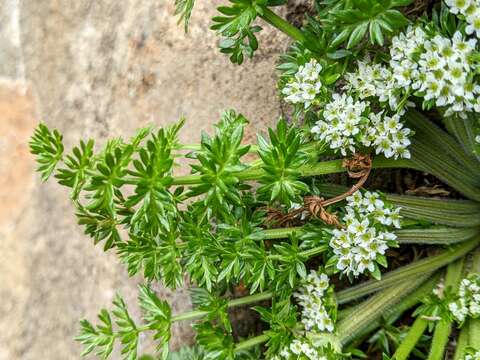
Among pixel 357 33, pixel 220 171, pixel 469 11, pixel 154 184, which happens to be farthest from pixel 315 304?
pixel 469 11

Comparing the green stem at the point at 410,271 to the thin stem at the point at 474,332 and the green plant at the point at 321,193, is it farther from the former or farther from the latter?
the thin stem at the point at 474,332

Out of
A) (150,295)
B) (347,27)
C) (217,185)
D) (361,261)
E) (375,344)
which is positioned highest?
(347,27)

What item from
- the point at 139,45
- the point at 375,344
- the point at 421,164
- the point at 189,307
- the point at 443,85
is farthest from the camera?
the point at 139,45

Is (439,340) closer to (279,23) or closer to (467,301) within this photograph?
(467,301)

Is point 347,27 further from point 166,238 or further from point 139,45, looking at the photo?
point 139,45

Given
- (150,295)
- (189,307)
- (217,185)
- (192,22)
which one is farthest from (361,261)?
(192,22)

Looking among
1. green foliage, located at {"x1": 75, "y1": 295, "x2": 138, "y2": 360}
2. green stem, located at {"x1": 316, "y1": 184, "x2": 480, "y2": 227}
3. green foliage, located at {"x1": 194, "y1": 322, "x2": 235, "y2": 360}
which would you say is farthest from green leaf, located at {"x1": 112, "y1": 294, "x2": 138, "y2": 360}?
green stem, located at {"x1": 316, "y1": 184, "x2": 480, "y2": 227}

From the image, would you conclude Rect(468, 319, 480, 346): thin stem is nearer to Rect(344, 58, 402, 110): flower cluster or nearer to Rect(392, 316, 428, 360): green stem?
Rect(392, 316, 428, 360): green stem

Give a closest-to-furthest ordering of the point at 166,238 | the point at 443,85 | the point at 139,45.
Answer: the point at 443,85
the point at 166,238
the point at 139,45
